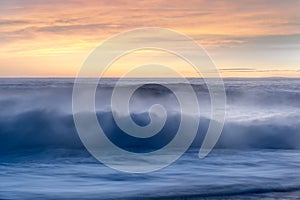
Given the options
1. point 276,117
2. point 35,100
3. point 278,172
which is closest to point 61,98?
point 35,100

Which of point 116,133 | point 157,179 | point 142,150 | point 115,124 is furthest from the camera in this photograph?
point 115,124

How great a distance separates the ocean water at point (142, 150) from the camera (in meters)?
9.48

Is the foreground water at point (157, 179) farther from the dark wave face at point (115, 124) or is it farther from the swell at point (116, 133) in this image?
the dark wave face at point (115, 124)

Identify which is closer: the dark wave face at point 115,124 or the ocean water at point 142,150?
the ocean water at point 142,150

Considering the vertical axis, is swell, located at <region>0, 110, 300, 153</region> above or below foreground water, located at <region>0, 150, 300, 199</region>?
above

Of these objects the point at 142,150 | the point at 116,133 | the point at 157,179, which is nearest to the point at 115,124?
the point at 116,133

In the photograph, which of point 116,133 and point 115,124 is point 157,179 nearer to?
point 116,133

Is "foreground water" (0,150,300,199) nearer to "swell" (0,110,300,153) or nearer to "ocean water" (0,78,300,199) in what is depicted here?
"ocean water" (0,78,300,199)

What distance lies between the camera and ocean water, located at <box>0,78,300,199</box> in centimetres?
948

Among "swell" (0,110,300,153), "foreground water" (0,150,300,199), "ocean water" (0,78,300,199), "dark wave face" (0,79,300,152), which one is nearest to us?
"foreground water" (0,150,300,199)

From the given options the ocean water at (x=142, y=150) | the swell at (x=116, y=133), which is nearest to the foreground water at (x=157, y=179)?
the ocean water at (x=142, y=150)

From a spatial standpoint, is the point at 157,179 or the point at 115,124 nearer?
the point at 157,179

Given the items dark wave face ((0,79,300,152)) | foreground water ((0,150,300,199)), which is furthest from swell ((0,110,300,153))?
foreground water ((0,150,300,199))

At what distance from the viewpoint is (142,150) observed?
15.8 metres
